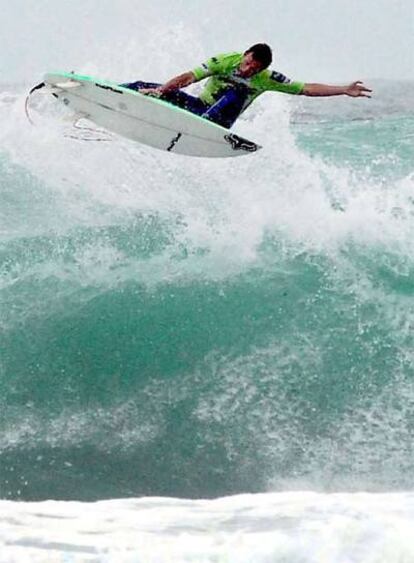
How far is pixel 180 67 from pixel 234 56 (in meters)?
6.10

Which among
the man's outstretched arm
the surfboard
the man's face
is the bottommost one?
the surfboard

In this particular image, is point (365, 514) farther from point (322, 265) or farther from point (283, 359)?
point (322, 265)

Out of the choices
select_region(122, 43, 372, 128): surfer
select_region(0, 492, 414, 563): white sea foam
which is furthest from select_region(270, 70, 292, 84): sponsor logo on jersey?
select_region(0, 492, 414, 563): white sea foam

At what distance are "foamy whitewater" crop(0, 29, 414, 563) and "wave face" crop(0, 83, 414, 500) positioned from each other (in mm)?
22

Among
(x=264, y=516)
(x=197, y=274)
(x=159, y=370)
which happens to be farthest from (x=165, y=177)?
(x=264, y=516)

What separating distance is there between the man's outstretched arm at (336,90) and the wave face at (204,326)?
2.06 metres

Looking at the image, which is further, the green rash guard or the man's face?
the green rash guard

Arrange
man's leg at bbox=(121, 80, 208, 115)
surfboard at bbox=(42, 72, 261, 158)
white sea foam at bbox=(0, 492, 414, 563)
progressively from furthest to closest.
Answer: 1. man's leg at bbox=(121, 80, 208, 115)
2. surfboard at bbox=(42, 72, 261, 158)
3. white sea foam at bbox=(0, 492, 414, 563)

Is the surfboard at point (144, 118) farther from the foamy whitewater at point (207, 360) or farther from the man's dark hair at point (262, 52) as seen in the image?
the foamy whitewater at point (207, 360)

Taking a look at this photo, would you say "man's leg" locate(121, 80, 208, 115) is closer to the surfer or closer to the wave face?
the surfer

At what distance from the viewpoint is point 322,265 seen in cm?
936

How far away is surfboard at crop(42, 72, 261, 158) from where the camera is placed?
342 inches

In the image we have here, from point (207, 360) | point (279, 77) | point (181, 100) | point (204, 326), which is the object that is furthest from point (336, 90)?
point (207, 360)

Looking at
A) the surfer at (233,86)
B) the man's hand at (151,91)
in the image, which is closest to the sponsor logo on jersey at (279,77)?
the surfer at (233,86)
